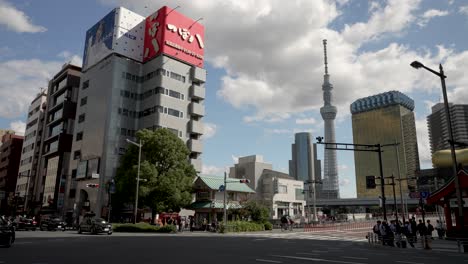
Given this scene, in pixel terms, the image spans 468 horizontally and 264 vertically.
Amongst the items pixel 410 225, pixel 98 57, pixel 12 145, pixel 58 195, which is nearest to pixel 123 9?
pixel 98 57

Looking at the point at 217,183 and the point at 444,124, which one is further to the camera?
the point at 444,124

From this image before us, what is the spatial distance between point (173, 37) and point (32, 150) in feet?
164

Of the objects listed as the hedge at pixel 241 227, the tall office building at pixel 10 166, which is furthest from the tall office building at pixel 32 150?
the hedge at pixel 241 227

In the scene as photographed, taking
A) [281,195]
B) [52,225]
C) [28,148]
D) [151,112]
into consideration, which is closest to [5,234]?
[52,225]

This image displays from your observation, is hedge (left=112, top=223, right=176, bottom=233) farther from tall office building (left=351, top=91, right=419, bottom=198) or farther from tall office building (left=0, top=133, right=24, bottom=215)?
tall office building (left=351, top=91, right=419, bottom=198)

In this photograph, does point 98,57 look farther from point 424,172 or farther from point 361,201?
point 361,201

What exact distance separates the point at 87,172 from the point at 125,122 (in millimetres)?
10241

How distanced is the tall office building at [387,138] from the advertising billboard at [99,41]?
83.3 metres

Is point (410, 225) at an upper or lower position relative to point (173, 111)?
lower

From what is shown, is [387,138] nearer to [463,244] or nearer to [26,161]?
[26,161]

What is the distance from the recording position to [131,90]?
6431cm

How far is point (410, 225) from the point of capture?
2692cm

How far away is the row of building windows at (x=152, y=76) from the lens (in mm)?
63284

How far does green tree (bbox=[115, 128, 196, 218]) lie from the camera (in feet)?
145
